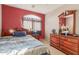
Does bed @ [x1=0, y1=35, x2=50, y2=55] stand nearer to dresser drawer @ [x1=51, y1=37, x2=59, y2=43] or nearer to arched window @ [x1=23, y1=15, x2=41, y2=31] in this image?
arched window @ [x1=23, y1=15, x2=41, y2=31]

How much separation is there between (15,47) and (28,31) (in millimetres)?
344

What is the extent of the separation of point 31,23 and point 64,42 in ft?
2.30

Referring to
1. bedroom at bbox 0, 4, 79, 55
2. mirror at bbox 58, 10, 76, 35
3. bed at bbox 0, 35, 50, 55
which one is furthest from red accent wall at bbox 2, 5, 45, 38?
mirror at bbox 58, 10, 76, 35

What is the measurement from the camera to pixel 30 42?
6.27 ft

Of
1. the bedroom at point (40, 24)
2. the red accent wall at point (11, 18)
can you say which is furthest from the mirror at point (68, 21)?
the red accent wall at point (11, 18)

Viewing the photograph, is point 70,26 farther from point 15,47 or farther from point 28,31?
point 15,47

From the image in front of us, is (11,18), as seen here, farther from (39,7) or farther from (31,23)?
(39,7)

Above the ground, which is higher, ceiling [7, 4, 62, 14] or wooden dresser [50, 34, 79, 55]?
ceiling [7, 4, 62, 14]

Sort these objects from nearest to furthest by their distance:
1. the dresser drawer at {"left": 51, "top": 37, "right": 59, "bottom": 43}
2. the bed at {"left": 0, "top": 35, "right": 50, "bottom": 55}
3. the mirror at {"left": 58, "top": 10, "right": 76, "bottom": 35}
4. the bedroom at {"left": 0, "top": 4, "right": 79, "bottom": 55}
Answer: the bed at {"left": 0, "top": 35, "right": 50, "bottom": 55}, the bedroom at {"left": 0, "top": 4, "right": 79, "bottom": 55}, the mirror at {"left": 58, "top": 10, "right": 76, "bottom": 35}, the dresser drawer at {"left": 51, "top": 37, "right": 59, "bottom": 43}

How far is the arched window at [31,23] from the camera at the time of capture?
1.94 m

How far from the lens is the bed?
1693 mm

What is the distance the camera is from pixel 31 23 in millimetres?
1957

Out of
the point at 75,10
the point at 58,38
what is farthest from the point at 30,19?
the point at 75,10

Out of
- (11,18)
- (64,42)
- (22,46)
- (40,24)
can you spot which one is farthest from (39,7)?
(64,42)
